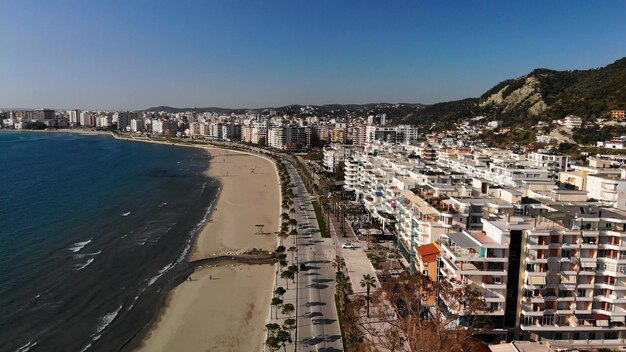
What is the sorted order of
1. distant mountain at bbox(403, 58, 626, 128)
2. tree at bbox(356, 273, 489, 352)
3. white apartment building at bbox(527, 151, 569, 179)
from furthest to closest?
1. distant mountain at bbox(403, 58, 626, 128)
2. white apartment building at bbox(527, 151, 569, 179)
3. tree at bbox(356, 273, 489, 352)

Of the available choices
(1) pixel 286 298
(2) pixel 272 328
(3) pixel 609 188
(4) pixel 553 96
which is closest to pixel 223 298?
(1) pixel 286 298

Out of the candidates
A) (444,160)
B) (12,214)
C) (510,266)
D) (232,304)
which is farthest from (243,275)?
(444,160)

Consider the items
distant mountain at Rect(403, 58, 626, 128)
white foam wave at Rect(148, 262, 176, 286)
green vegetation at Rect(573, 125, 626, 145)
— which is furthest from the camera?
distant mountain at Rect(403, 58, 626, 128)

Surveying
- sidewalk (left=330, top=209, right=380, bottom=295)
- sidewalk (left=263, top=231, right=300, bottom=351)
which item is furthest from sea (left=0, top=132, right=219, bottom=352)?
sidewalk (left=330, top=209, right=380, bottom=295)

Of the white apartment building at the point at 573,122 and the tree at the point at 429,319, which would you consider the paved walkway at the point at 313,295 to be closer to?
the tree at the point at 429,319

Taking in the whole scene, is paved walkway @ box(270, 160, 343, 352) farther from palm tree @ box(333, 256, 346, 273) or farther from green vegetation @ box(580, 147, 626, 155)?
green vegetation @ box(580, 147, 626, 155)

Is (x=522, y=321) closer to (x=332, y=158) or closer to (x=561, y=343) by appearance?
(x=561, y=343)

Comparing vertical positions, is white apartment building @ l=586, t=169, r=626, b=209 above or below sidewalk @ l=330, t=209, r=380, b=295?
above
